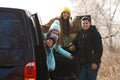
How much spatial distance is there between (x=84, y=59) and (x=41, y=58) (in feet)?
6.84

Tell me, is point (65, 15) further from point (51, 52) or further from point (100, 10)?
point (100, 10)

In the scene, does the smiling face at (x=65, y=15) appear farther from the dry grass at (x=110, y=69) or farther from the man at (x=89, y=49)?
the dry grass at (x=110, y=69)

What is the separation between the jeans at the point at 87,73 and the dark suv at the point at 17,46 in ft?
7.73

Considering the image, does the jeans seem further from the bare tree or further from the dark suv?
the bare tree

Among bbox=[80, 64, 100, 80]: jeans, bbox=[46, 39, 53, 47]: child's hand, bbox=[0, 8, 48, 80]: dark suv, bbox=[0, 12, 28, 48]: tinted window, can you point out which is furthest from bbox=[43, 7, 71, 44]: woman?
bbox=[0, 12, 28, 48]: tinted window

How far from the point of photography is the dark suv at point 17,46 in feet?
17.6

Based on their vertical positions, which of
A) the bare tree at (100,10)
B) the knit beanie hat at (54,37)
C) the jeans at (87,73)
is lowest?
the bare tree at (100,10)

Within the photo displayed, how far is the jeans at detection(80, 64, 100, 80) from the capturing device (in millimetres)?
8008

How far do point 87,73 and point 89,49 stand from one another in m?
0.48

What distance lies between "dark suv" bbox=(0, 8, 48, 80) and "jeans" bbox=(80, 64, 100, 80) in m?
2.36

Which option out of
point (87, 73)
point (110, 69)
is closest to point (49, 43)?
point (87, 73)

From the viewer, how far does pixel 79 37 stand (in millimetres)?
8133

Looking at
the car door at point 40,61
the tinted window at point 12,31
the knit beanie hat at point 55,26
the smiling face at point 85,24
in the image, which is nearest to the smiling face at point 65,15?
the knit beanie hat at point 55,26

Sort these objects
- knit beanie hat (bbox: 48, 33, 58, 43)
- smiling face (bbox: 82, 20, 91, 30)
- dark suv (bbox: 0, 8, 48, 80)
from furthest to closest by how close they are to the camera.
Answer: smiling face (bbox: 82, 20, 91, 30) < knit beanie hat (bbox: 48, 33, 58, 43) < dark suv (bbox: 0, 8, 48, 80)
